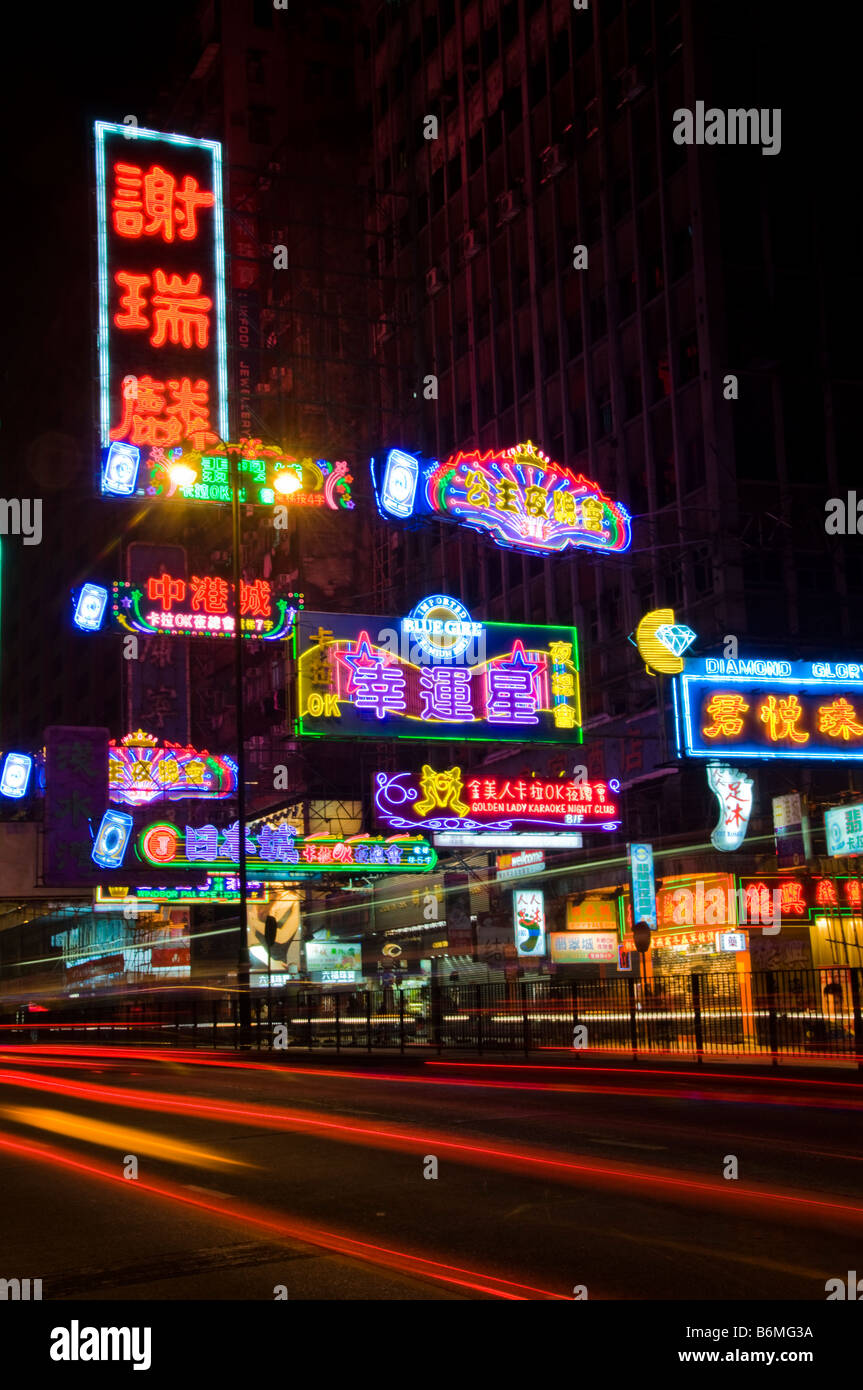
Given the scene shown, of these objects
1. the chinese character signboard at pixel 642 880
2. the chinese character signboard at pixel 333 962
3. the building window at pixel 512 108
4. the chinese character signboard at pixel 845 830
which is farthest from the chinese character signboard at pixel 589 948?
the building window at pixel 512 108

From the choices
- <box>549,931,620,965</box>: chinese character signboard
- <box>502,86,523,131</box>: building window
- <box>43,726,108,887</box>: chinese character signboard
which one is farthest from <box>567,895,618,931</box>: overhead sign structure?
<box>502,86,523,131</box>: building window

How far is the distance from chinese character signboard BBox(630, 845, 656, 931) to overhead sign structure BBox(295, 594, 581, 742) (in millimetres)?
3293

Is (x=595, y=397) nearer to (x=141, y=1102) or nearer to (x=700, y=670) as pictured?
(x=700, y=670)

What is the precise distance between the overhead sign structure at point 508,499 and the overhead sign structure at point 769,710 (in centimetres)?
481

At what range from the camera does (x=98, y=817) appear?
3759cm

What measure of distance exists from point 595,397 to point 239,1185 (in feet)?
128

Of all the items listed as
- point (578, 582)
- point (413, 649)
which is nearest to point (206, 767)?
point (413, 649)

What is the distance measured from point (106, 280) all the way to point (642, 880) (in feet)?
64.2

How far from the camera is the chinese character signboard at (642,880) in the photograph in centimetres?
3569

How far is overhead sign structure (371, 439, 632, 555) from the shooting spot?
104 feet
